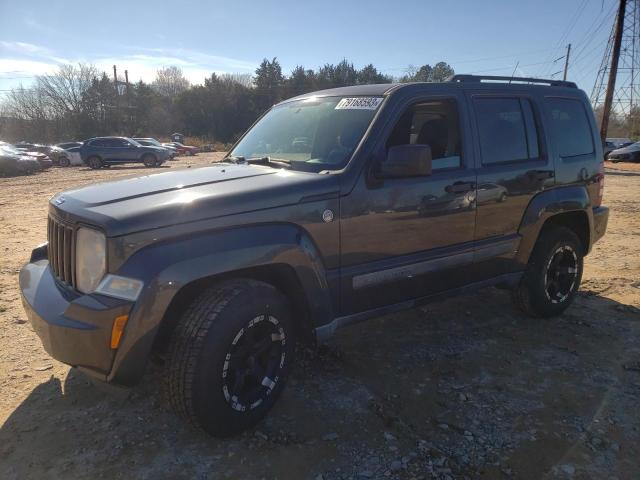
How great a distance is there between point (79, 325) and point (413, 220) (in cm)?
214

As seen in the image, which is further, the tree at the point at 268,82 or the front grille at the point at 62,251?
the tree at the point at 268,82

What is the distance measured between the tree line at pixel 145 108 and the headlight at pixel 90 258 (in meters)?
59.5

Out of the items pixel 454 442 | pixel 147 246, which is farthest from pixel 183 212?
pixel 454 442

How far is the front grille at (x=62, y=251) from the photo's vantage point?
105 inches

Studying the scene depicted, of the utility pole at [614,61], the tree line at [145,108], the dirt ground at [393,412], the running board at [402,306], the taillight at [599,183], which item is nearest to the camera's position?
the dirt ground at [393,412]

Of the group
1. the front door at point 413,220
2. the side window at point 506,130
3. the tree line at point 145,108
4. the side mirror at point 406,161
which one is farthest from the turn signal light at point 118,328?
the tree line at point 145,108

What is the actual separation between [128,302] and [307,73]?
71.7 m

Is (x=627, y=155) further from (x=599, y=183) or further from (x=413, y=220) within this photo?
(x=413, y=220)

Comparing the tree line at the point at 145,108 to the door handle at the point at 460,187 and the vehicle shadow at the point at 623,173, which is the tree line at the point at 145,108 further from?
the door handle at the point at 460,187

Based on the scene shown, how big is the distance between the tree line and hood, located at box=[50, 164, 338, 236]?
5898cm

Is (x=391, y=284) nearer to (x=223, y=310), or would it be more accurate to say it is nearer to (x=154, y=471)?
(x=223, y=310)

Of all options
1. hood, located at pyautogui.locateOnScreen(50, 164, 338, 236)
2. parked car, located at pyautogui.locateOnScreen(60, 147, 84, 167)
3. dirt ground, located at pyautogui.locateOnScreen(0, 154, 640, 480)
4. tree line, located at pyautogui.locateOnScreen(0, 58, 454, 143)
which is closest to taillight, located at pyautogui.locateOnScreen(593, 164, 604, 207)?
dirt ground, located at pyautogui.locateOnScreen(0, 154, 640, 480)

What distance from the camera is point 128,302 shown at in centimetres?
234

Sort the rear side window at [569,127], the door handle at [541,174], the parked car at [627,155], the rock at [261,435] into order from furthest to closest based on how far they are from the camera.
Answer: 1. the parked car at [627,155]
2. the rear side window at [569,127]
3. the door handle at [541,174]
4. the rock at [261,435]
